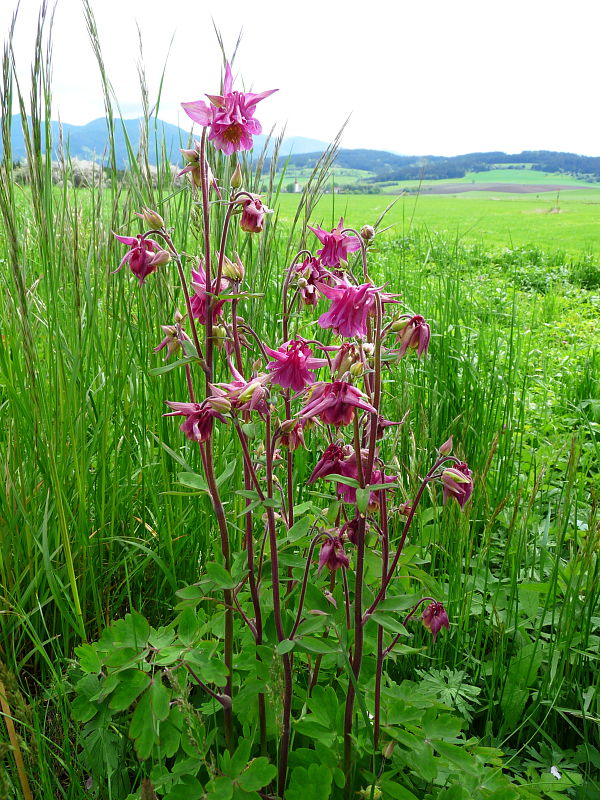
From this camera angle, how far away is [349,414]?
1.06 metres

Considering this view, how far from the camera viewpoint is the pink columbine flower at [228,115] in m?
1.15

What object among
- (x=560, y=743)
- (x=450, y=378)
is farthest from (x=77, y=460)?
(x=450, y=378)

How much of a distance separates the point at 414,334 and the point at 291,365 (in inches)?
10.4

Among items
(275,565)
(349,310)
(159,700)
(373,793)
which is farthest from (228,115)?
(373,793)

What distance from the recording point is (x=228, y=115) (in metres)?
1.15

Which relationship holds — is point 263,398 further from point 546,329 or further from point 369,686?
point 546,329

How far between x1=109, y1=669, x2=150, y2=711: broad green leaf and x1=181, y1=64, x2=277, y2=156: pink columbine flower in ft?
3.40

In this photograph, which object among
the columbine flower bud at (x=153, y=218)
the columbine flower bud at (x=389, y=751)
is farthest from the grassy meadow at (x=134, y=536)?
the columbine flower bud at (x=153, y=218)

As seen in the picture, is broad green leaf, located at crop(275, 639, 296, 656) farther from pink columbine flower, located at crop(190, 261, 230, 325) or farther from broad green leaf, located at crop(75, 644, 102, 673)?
pink columbine flower, located at crop(190, 261, 230, 325)

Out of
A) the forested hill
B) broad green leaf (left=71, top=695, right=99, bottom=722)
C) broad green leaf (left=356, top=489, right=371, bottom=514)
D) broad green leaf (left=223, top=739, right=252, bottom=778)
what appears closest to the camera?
broad green leaf (left=356, top=489, right=371, bottom=514)

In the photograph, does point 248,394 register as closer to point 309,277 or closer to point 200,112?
point 309,277

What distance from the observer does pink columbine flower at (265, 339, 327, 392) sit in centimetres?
113

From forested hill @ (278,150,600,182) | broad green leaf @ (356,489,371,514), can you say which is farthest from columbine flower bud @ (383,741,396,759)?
→ forested hill @ (278,150,600,182)

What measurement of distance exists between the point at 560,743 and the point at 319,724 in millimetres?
792
